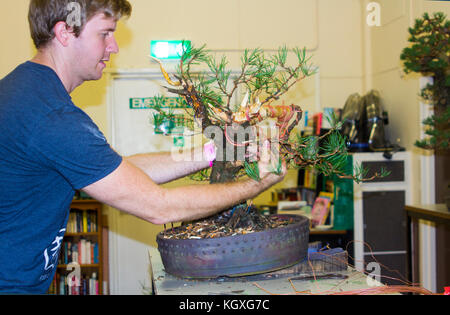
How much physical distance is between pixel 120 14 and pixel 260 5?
9.39ft

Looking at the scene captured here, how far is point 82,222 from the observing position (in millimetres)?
3568

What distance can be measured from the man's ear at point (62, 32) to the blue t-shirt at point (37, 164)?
110mm

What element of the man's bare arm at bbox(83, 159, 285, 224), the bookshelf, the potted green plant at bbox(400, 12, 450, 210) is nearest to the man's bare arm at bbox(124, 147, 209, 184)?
the man's bare arm at bbox(83, 159, 285, 224)

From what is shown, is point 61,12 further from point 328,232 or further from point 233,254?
point 328,232

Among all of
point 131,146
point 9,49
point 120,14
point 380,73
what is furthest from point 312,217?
point 9,49

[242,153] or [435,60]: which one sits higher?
[435,60]

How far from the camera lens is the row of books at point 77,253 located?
355cm

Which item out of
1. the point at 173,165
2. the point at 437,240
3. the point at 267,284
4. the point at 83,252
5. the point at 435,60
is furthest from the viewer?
the point at 83,252

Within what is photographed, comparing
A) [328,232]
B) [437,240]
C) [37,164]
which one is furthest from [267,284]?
[437,240]

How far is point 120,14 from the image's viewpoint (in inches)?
43.7

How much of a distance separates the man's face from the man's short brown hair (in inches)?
0.5

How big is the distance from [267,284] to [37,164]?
1.88ft

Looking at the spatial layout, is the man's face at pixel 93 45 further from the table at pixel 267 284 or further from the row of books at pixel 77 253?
the row of books at pixel 77 253
